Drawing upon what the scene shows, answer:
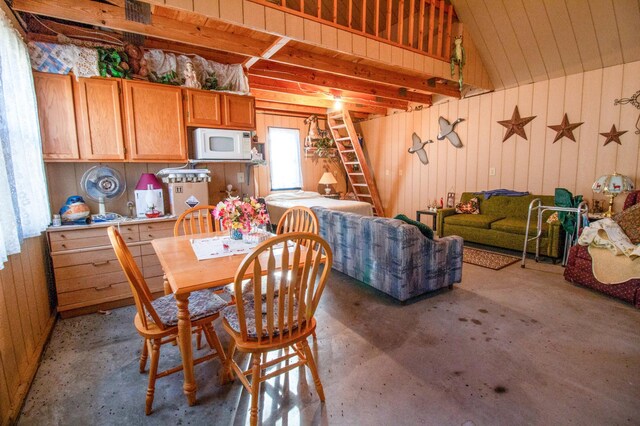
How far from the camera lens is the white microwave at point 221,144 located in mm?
3084

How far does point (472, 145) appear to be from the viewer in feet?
16.9

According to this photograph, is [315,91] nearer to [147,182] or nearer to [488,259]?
[147,182]

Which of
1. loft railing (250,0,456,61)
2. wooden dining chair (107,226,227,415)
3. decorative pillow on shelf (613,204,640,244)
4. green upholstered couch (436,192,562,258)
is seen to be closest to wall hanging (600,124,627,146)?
green upholstered couch (436,192,562,258)

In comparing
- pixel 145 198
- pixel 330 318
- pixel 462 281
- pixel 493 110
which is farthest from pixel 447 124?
pixel 145 198

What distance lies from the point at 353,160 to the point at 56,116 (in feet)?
17.0

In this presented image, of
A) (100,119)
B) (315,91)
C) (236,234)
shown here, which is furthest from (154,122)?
(315,91)

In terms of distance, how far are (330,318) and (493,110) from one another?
4371 mm

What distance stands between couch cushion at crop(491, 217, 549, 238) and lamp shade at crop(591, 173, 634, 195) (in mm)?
692

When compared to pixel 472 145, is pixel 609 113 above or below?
above

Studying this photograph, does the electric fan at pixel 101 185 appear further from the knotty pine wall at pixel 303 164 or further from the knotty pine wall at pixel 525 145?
the knotty pine wall at pixel 525 145

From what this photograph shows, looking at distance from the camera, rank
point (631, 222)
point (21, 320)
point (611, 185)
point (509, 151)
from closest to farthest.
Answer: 1. point (21, 320)
2. point (631, 222)
3. point (611, 185)
4. point (509, 151)

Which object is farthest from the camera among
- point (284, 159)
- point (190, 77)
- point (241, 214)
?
point (284, 159)

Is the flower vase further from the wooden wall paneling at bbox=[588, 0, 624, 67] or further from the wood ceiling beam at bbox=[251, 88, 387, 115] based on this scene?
the wooden wall paneling at bbox=[588, 0, 624, 67]

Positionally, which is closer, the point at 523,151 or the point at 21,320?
the point at 21,320
